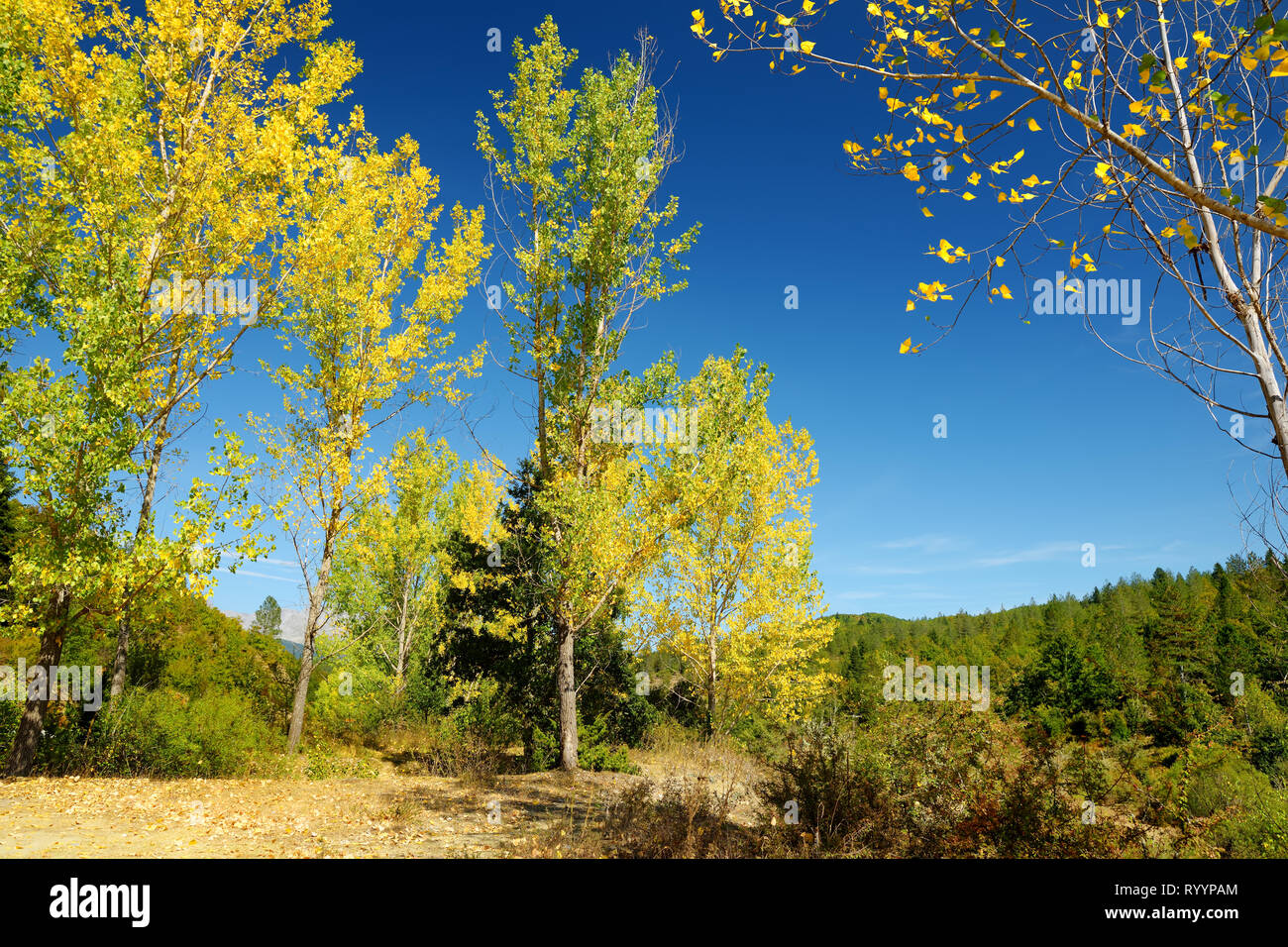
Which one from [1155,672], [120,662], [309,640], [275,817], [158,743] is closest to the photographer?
[275,817]

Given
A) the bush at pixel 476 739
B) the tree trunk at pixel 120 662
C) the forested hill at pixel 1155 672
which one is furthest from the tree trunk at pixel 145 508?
the forested hill at pixel 1155 672

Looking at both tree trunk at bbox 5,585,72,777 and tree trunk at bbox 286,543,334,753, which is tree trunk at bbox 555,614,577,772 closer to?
tree trunk at bbox 286,543,334,753

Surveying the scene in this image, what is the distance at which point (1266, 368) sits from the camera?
387 cm

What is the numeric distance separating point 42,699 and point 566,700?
26.0 ft

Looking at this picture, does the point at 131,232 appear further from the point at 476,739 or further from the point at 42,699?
the point at 476,739

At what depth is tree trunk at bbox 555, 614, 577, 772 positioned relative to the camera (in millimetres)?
11406

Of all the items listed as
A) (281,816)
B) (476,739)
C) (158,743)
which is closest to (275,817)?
(281,816)

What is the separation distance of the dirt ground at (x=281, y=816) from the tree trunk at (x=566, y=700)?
1.38 metres

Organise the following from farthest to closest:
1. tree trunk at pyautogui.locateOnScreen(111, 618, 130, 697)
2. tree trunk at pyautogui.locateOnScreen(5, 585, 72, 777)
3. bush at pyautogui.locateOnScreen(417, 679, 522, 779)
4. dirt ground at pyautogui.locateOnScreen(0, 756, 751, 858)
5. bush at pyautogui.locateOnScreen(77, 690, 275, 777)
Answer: bush at pyautogui.locateOnScreen(417, 679, 522, 779)
tree trunk at pyautogui.locateOnScreen(111, 618, 130, 697)
bush at pyautogui.locateOnScreen(77, 690, 275, 777)
tree trunk at pyautogui.locateOnScreen(5, 585, 72, 777)
dirt ground at pyautogui.locateOnScreen(0, 756, 751, 858)

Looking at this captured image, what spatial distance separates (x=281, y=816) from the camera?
6.91 metres

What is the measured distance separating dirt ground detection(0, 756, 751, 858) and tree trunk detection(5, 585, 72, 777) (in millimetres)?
783

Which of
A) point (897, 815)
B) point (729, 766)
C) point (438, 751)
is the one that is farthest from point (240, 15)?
point (897, 815)

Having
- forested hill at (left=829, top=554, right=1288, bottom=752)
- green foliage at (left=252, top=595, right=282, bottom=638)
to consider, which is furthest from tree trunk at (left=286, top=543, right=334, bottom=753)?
green foliage at (left=252, top=595, right=282, bottom=638)
